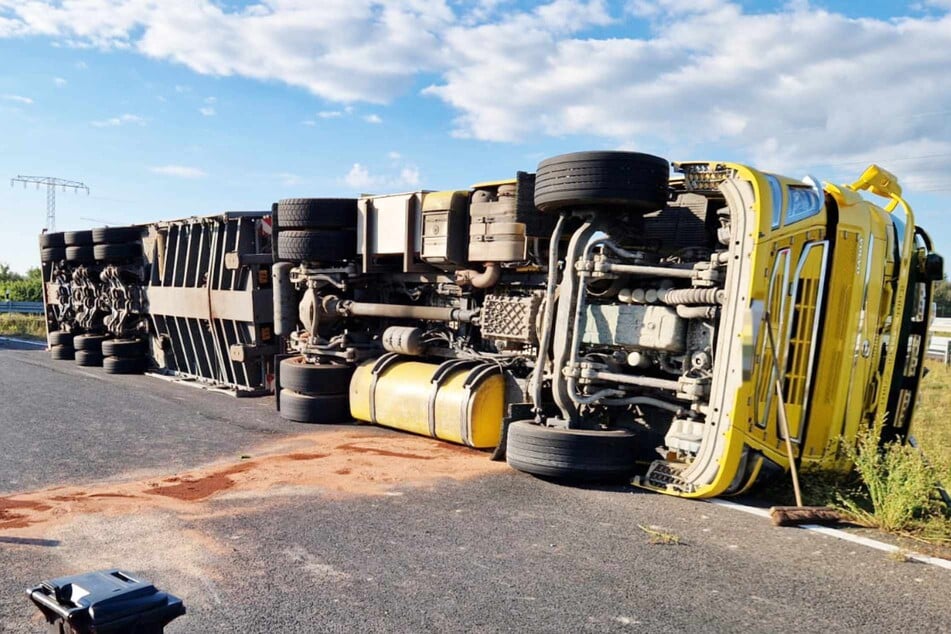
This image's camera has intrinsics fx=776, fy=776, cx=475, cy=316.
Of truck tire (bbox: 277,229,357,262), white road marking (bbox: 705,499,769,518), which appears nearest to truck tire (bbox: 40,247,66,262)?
truck tire (bbox: 277,229,357,262)

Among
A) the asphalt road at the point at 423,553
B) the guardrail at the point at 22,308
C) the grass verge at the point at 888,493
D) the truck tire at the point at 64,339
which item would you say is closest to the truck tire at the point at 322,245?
the asphalt road at the point at 423,553

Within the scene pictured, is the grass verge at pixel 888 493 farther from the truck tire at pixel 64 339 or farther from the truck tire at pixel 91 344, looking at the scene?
the truck tire at pixel 64 339

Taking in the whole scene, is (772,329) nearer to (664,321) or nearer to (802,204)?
(664,321)

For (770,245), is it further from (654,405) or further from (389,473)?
(389,473)

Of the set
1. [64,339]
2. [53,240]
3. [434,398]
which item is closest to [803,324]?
[434,398]

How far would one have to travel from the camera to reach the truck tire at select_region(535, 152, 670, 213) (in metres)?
6.25

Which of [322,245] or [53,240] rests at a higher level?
[53,240]

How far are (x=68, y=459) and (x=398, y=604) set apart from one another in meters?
4.75

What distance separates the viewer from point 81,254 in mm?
15992

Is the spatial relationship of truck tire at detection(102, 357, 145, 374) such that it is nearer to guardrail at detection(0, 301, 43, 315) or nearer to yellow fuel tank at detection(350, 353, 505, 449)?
yellow fuel tank at detection(350, 353, 505, 449)

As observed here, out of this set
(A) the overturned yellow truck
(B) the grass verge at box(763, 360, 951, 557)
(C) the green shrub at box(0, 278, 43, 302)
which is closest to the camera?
(B) the grass verge at box(763, 360, 951, 557)

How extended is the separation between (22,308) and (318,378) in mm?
27832

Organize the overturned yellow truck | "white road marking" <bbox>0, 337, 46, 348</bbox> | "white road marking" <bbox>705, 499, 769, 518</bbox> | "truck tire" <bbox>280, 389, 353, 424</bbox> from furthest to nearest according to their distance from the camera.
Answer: "white road marking" <bbox>0, 337, 46, 348</bbox>
"truck tire" <bbox>280, 389, 353, 424</bbox>
the overturned yellow truck
"white road marking" <bbox>705, 499, 769, 518</bbox>

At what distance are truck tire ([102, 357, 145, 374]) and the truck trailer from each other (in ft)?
20.1
